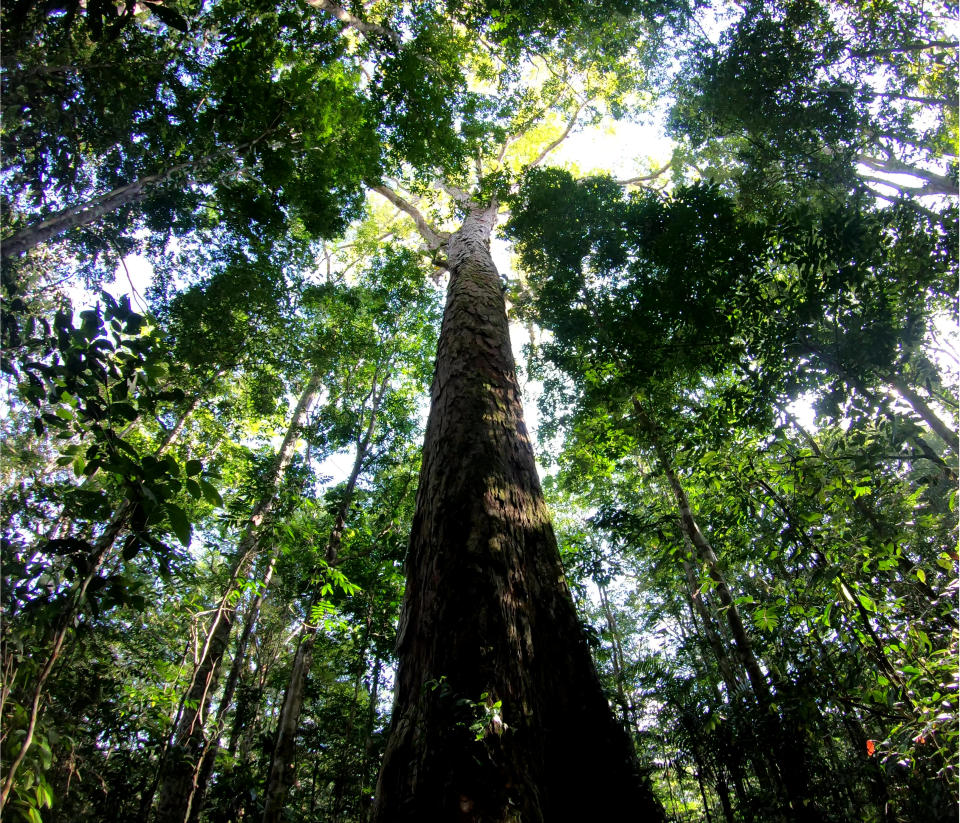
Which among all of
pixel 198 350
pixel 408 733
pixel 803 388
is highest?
pixel 198 350

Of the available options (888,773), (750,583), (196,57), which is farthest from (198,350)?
(750,583)

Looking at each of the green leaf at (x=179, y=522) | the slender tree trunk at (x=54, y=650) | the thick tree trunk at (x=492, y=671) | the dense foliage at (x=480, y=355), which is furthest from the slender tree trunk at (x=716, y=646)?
the slender tree trunk at (x=54, y=650)

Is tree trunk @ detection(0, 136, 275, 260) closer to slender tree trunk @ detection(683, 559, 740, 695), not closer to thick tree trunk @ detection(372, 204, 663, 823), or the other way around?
thick tree trunk @ detection(372, 204, 663, 823)

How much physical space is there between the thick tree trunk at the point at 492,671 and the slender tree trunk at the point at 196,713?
8.62ft

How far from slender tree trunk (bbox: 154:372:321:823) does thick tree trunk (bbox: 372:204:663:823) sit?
103 inches

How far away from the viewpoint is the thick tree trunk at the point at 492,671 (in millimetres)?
1312

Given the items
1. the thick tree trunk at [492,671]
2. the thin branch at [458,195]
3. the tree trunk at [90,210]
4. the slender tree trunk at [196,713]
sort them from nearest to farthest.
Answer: the thick tree trunk at [492,671], the slender tree trunk at [196,713], the tree trunk at [90,210], the thin branch at [458,195]

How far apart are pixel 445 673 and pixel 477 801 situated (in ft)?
1.30

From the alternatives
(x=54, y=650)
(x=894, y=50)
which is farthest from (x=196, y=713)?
(x=894, y=50)

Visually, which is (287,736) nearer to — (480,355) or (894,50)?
(480,355)

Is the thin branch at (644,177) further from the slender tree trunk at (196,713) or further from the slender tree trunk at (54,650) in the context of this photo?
the slender tree trunk at (54,650)

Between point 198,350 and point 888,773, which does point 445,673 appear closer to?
point 888,773

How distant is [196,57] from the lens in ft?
20.9

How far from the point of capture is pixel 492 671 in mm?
1554
